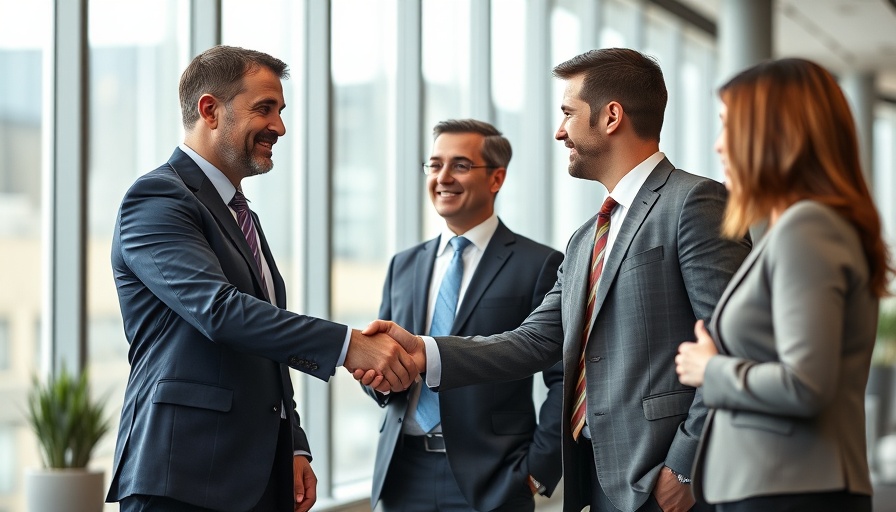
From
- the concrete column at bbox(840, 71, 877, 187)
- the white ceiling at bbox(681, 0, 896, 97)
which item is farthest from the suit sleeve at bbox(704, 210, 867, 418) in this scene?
the concrete column at bbox(840, 71, 877, 187)

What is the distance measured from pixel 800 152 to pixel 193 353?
134cm

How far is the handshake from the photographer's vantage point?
9.00ft

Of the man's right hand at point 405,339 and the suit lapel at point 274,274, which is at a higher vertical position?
the suit lapel at point 274,274

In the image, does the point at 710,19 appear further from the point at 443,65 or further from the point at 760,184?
the point at 760,184

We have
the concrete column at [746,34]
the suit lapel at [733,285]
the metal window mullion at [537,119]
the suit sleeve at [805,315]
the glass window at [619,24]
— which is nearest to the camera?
the suit sleeve at [805,315]

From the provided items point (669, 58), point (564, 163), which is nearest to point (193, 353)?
point (564, 163)

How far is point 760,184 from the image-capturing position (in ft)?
5.91

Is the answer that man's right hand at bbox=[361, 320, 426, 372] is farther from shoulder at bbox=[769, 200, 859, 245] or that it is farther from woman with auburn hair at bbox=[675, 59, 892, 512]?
shoulder at bbox=[769, 200, 859, 245]

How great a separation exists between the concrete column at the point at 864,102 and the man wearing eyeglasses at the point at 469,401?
417 inches

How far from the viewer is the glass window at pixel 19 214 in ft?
12.2

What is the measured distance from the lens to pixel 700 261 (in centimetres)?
233

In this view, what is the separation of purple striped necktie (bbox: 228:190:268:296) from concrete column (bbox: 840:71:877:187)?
38.0 feet

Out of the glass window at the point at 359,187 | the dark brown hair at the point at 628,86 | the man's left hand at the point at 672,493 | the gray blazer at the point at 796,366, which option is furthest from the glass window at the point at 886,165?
the gray blazer at the point at 796,366

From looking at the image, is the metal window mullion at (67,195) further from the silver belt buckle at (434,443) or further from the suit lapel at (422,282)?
the silver belt buckle at (434,443)
